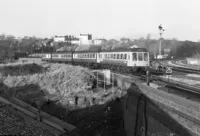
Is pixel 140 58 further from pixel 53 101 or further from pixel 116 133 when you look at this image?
pixel 116 133

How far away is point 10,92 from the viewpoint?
71.8 feet

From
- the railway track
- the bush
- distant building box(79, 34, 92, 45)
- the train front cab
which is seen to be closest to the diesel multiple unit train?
the train front cab

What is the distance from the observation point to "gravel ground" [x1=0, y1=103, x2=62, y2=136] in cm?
1195

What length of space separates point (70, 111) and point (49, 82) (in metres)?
6.85

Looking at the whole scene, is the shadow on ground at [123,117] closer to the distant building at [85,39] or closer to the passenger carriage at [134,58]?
the passenger carriage at [134,58]

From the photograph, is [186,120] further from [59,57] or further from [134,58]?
[59,57]

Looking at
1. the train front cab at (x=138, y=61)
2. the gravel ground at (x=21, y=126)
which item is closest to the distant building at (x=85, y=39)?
the train front cab at (x=138, y=61)

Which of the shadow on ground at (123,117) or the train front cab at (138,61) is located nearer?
the shadow on ground at (123,117)

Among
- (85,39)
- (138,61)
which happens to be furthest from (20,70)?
(85,39)

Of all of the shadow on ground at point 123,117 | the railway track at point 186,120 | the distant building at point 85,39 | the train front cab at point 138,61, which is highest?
the distant building at point 85,39

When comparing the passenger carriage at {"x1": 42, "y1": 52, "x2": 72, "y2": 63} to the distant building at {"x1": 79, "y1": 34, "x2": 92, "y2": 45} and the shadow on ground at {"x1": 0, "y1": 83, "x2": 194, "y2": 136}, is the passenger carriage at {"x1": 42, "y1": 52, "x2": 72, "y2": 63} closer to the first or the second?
the shadow on ground at {"x1": 0, "y1": 83, "x2": 194, "y2": 136}

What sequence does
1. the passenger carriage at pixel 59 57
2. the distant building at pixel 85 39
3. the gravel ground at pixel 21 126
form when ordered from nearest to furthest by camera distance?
1. the gravel ground at pixel 21 126
2. the passenger carriage at pixel 59 57
3. the distant building at pixel 85 39

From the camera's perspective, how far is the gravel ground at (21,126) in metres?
11.9

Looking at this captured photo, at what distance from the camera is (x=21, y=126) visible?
12805 mm
